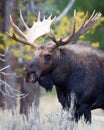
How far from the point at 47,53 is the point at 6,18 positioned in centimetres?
600

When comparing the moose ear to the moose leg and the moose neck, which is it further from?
the moose leg

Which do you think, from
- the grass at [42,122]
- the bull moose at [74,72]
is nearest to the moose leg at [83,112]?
the bull moose at [74,72]

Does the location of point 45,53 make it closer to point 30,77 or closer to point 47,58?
point 47,58

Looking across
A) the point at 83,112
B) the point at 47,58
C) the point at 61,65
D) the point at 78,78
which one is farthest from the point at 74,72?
the point at 83,112

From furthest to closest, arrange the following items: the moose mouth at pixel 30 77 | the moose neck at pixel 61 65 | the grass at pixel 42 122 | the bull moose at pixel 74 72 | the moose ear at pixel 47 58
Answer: the moose neck at pixel 61 65, the bull moose at pixel 74 72, the moose ear at pixel 47 58, the moose mouth at pixel 30 77, the grass at pixel 42 122

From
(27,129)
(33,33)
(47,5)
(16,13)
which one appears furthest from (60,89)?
(47,5)

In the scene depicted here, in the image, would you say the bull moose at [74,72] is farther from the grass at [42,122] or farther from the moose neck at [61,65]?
the grass at [42,122]

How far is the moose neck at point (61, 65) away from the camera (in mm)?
15758

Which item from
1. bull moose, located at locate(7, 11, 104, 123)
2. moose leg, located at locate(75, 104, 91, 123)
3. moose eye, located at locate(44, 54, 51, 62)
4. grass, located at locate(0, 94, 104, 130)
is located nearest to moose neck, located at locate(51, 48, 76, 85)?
bull moose, located at locate(7, 11, 104, 123)

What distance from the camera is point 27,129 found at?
13.6 m

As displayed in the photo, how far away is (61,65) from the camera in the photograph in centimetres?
1582

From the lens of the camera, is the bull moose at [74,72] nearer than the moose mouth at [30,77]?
No

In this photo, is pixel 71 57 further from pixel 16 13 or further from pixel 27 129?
pixel 16 13

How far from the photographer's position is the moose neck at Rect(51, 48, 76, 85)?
51.7 feet
